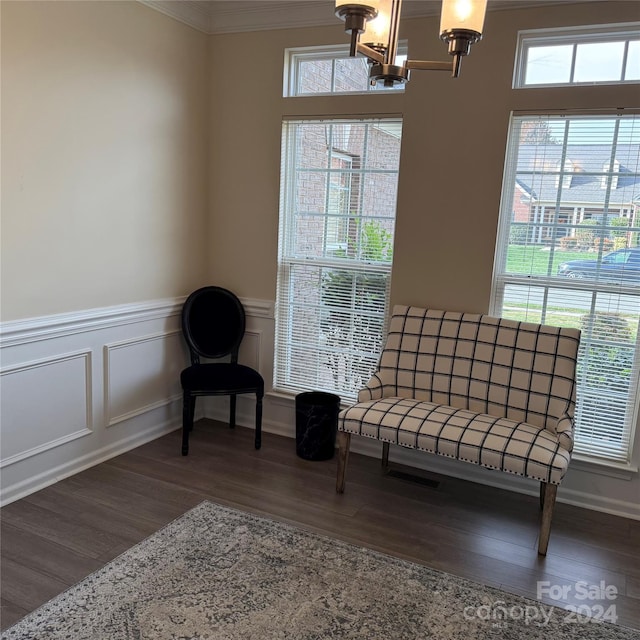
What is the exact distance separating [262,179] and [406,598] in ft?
8.61

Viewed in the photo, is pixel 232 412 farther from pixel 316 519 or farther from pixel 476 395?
pixel 476 395

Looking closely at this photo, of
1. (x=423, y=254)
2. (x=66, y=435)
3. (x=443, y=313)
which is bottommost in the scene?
(x=66, y=435)

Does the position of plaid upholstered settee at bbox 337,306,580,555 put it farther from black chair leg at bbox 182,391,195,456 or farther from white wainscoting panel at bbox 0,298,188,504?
white wainscoting panel at bbox 0,298,188,504

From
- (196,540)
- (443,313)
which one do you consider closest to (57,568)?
(196,540)

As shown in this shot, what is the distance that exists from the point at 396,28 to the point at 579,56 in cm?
178

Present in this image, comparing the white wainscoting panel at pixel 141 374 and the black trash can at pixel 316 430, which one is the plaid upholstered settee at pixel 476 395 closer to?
the black trash can at pixel 316 430

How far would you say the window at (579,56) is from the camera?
9.44 ft

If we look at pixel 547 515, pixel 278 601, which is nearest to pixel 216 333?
pixel 278 601

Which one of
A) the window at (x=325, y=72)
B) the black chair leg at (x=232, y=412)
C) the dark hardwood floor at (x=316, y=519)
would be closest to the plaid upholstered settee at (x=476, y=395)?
the dark hardwood floor at (x=316, y=519)

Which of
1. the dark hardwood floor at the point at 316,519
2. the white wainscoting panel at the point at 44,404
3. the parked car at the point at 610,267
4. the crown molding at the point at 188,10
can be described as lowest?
the dark hardwood floor at the point at 316,519

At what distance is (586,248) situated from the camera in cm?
304

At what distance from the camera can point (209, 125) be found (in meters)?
3.94

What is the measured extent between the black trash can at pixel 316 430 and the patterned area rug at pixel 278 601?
0.92 meters

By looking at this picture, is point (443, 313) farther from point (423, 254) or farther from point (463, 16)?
point (463, 16)
